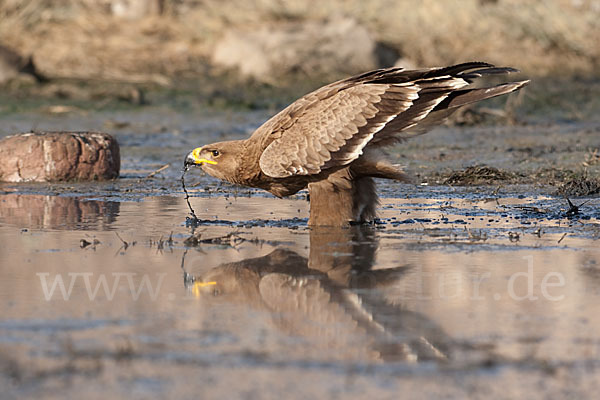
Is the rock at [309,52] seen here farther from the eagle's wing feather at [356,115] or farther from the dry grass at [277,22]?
the eagle's wing feather at [356,115]

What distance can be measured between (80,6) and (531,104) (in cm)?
838

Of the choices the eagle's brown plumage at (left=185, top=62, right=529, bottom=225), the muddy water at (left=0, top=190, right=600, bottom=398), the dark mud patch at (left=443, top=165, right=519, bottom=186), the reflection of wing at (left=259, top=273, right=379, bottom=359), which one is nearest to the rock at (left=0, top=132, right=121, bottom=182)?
the muddy water at (left=0, top=190, right=600, bottom=398)

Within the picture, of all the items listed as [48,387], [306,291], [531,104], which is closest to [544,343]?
[306,291]

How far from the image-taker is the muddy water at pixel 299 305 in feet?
12.0

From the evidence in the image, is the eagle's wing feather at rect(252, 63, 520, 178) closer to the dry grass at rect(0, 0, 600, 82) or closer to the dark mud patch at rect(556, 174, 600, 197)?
the dark mud patch at rect(556, 174, 600, 197)

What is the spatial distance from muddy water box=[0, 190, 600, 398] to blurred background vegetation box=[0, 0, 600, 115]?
9.44m

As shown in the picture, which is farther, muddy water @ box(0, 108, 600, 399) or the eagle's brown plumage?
the eagle's brown plumage

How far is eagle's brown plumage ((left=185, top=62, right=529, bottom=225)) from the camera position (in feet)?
23.2

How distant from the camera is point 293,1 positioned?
1900 centimetres

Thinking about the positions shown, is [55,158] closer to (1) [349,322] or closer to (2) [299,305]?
(2) [299,305]

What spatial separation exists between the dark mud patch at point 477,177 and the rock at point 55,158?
3247 millimetres

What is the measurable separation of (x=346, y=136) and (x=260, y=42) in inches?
415

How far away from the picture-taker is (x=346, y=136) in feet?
23.4

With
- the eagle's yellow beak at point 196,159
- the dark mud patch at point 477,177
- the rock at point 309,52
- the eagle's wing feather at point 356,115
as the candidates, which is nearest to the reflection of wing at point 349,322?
the eagle's wing feather at point 356,115
